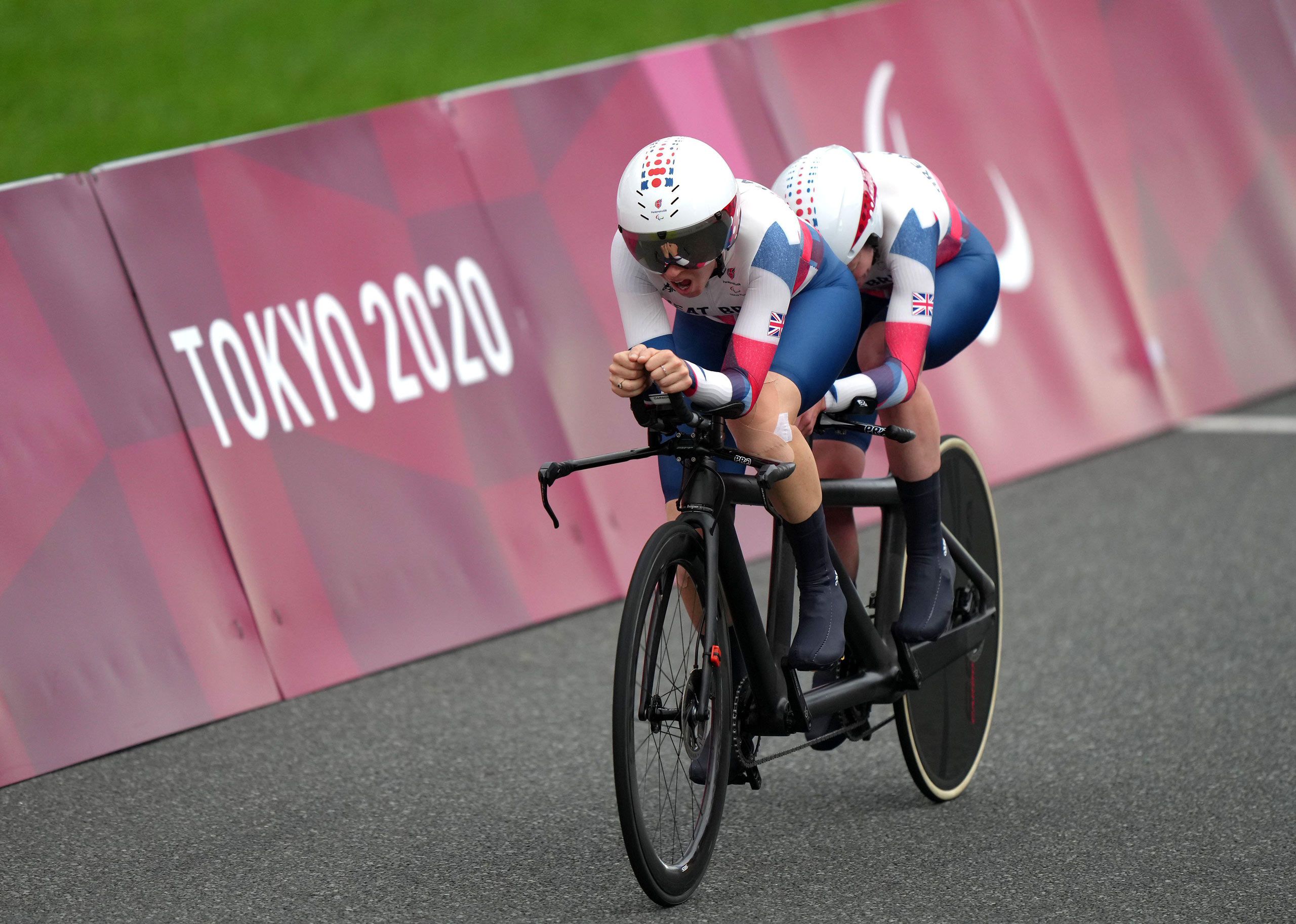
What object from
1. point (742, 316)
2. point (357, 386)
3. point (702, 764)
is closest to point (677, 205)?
point (742, 316)

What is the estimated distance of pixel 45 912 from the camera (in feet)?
12.0

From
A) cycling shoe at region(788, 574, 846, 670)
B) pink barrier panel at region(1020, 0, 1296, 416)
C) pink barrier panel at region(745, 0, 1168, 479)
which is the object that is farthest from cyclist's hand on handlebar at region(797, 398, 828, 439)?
pink barrier panel at region(1020, 0, 1296, 416)

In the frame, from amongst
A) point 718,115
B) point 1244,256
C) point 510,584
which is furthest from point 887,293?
point 1244,256

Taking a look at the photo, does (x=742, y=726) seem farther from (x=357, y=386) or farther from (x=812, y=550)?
(x=357, y=386)

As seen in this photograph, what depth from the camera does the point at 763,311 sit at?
11.5 feet

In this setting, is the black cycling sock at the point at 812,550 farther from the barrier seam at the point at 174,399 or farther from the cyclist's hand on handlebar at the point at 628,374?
the barrier seam at the point at 174,399

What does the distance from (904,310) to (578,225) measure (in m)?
3.02

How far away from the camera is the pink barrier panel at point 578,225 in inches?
255

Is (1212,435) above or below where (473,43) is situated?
below

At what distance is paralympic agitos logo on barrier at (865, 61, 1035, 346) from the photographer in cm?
757

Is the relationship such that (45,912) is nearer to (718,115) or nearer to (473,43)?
(718,115)

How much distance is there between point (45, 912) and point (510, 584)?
2.66 meters

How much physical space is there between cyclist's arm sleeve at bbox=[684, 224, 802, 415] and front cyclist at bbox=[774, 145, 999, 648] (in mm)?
332

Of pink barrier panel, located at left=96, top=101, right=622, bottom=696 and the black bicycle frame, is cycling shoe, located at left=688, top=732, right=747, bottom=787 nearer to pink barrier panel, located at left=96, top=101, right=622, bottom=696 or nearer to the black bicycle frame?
the black bicycle frame
